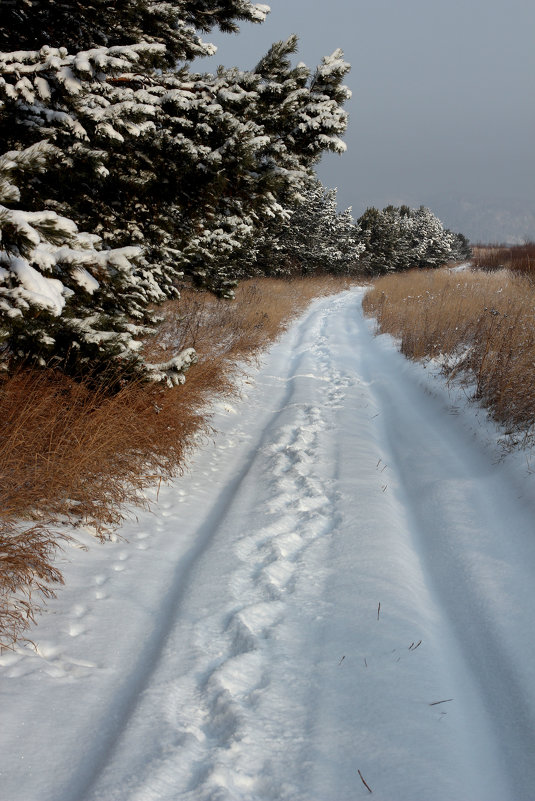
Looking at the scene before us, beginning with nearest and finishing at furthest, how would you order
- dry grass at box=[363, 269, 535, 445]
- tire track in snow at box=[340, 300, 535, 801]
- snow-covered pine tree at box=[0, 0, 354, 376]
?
tire track in snow at box=[340, 300, 535, 801] → snow-covered pine tree at box=[0, 0, 354, 376] → dry grass at box=[363, 269, 535, 445]

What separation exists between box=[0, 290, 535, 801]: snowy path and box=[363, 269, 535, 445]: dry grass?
0.93 meters

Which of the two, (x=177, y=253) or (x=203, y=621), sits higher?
(x=177, y=253)

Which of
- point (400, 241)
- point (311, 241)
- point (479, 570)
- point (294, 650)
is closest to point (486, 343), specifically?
point (479, 570)

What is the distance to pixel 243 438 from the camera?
212 inches

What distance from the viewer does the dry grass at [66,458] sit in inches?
98.0

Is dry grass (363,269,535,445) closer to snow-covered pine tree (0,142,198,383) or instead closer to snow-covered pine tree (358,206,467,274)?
snow-covered pine tree (0,142,198,383)

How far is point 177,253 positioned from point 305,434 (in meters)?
2.91

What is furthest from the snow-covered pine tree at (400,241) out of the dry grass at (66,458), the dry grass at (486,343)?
the dry grass at (66,458)

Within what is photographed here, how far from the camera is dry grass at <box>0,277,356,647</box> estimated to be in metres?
2.49

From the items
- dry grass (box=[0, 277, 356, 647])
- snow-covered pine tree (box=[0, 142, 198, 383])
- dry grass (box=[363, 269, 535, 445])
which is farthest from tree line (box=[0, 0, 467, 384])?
dry grass (box=[363, 269, 535, 445])

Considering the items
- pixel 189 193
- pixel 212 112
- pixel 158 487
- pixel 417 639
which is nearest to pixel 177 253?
pixel 189 193

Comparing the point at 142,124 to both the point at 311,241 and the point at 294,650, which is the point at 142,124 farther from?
the point at 311,241

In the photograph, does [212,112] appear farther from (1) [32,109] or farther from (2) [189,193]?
(1) [32,109]

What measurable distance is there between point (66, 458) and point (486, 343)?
5866mm
